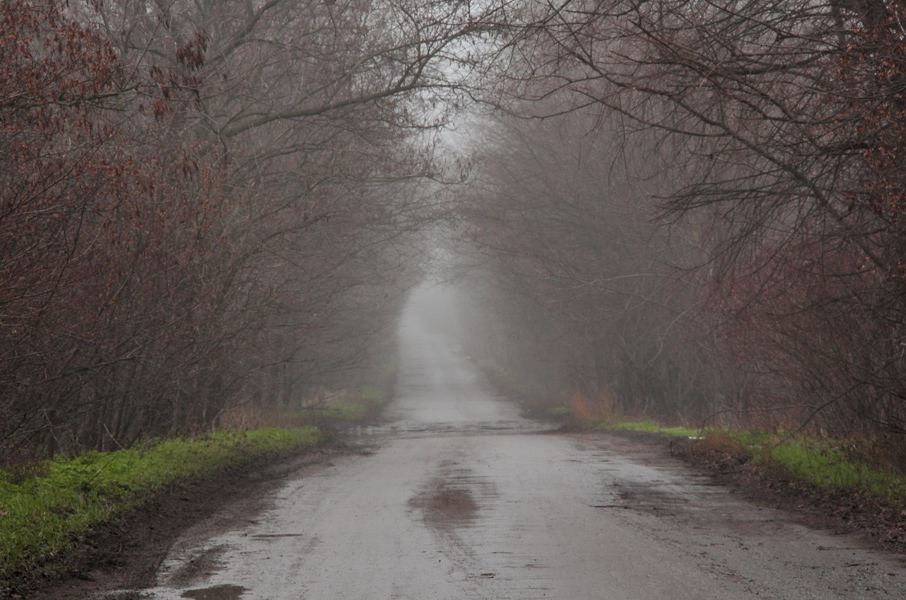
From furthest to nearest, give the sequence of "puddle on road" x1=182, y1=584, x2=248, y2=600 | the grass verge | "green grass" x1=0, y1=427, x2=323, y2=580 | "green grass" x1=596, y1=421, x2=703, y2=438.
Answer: "green grass" x1=596, y1=421, x2=703, y2=438 → the grass verge → "green grass" x1=0, y1=427, x2=323, y2=580 → "puddle on road" x1=182, y1=584, x2=248, y2=600

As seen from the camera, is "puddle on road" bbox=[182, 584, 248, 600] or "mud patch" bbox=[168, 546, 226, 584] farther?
"mud patch" bbox=[168, 546, 226, 584]

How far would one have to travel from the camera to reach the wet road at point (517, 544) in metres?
6.04

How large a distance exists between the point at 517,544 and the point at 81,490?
14.4 ft

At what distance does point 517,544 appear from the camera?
7438mm

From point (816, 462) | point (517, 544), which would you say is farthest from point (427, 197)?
point (517, 544)

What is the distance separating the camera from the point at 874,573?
6.34 meters

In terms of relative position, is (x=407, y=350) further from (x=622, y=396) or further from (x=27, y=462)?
(x=27, y=462)

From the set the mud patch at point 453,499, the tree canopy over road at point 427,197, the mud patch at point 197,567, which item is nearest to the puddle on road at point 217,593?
the mud patch at point 197,567

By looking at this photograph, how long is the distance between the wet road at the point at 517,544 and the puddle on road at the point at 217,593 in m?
0.02

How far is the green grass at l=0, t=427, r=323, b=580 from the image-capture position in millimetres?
6719

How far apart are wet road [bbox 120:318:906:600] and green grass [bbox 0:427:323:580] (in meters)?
0.94

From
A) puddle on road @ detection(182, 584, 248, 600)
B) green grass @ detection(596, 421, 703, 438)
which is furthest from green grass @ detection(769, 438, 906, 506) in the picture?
puddle on road @ detection(182, 584, 248, 600)

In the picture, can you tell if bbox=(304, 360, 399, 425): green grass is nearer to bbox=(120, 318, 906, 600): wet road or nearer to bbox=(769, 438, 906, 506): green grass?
bbox=(120, 318, 906, 600): wet road

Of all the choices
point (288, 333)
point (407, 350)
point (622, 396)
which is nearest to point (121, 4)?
point (288, 333)
